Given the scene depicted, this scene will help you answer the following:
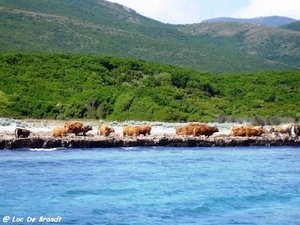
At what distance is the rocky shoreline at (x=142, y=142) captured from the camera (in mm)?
25219

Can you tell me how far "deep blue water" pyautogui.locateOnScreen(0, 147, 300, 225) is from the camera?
13.4 metres

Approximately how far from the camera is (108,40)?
100000 mm

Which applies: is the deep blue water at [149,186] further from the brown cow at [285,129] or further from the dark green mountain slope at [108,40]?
the dark green mountain slope at [108,40]

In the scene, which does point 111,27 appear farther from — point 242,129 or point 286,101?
point 242,129

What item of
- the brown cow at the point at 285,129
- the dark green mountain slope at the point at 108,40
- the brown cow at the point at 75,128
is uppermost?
the dark green mountain slope at the point at 108,40

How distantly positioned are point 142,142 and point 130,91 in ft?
74.0

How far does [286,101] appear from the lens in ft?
177

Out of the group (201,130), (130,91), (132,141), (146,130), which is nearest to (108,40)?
(130,91)

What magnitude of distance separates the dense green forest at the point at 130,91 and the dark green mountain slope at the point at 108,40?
2271 cm

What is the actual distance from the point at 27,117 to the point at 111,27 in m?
72.3

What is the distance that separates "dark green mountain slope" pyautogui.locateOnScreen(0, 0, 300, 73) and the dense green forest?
22712 mm

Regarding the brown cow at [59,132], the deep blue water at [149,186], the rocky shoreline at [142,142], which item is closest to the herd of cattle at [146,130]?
the brown cow at [59,132]

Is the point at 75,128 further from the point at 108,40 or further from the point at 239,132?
the point at 108,40

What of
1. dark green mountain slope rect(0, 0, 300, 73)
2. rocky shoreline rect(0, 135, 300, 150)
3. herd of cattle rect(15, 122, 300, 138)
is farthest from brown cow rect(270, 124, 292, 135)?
dark green mountain slope rect(0, 0, 300, 73)
